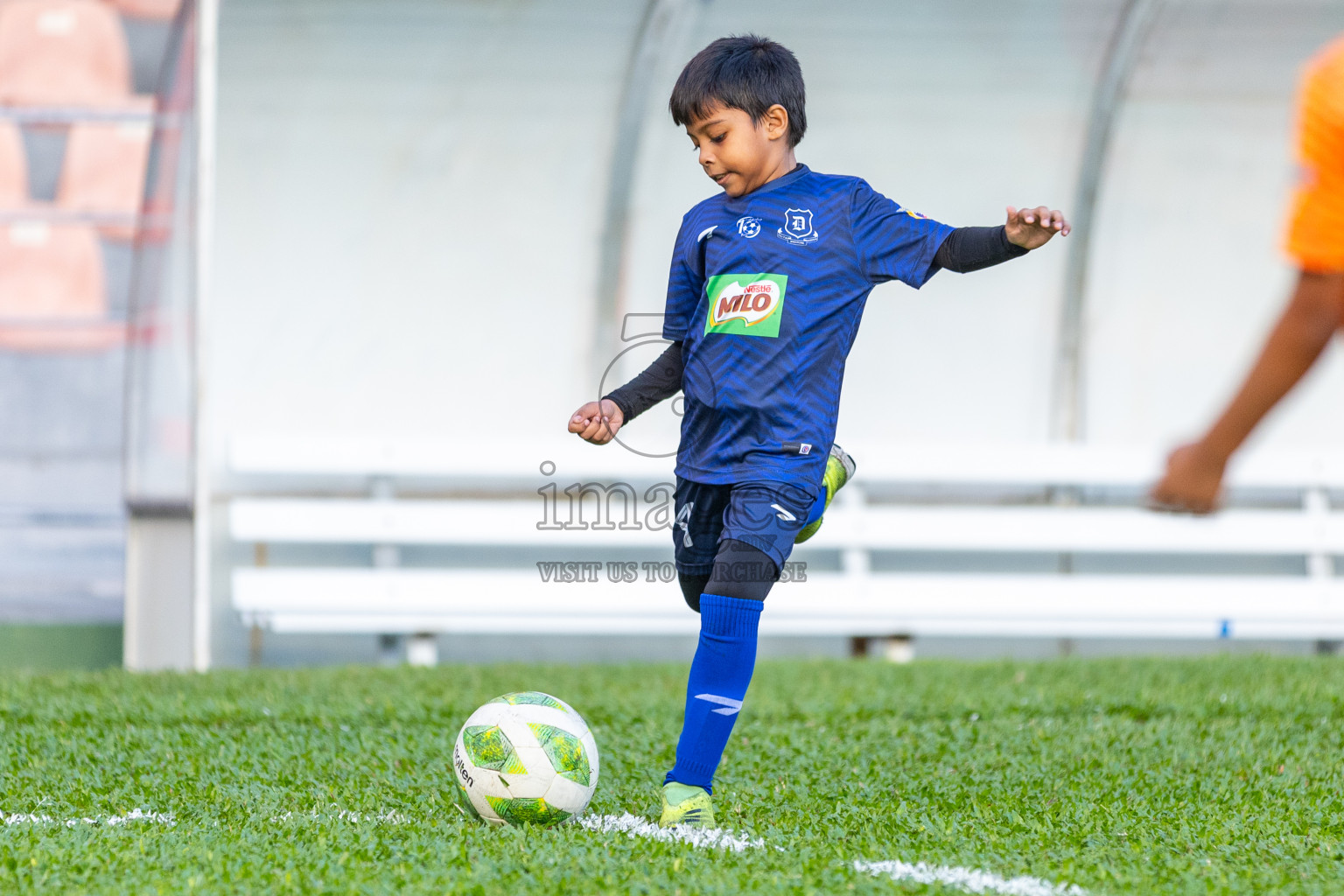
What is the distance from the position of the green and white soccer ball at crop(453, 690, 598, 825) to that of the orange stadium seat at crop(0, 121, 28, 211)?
4660mm

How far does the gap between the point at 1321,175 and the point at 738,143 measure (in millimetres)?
1598

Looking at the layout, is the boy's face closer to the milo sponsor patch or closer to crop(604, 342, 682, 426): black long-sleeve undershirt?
the milo sponsor patch

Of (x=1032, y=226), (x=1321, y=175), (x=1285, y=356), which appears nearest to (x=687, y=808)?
(x=1032, y=226)

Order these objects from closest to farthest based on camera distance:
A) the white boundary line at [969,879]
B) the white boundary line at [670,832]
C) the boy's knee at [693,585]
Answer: the white boundary line at [969,879]
the white boundary line at [670,832]
the boy's knee at [693,585]

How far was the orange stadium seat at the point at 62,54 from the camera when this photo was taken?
21.2ft

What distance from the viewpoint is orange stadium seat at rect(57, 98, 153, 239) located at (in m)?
6.49

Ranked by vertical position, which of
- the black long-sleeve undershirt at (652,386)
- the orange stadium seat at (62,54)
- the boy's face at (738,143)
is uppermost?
the orange stadium seat at (62,54)

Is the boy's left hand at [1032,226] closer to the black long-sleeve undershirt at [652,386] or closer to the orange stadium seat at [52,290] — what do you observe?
the black long-sleeve undershirt at [652,386]

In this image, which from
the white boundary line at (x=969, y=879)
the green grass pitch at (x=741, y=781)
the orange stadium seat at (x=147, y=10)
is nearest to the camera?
the white boundary line at (x=969, y=879)

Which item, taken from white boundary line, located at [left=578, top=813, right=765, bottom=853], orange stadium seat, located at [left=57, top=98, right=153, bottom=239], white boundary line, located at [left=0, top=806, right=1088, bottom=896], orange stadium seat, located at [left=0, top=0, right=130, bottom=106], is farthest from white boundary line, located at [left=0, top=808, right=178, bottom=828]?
orange stadium seat, located at [left=0, top=0, right=130, bottom=106]

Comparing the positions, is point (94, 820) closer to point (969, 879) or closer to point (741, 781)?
point (741, 781)

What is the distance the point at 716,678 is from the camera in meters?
3.06

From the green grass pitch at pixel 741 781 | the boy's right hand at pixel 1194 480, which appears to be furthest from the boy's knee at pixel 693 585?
the boy's right hand at pixel 1194 480

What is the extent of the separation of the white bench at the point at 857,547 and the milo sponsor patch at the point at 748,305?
377 centimetres
